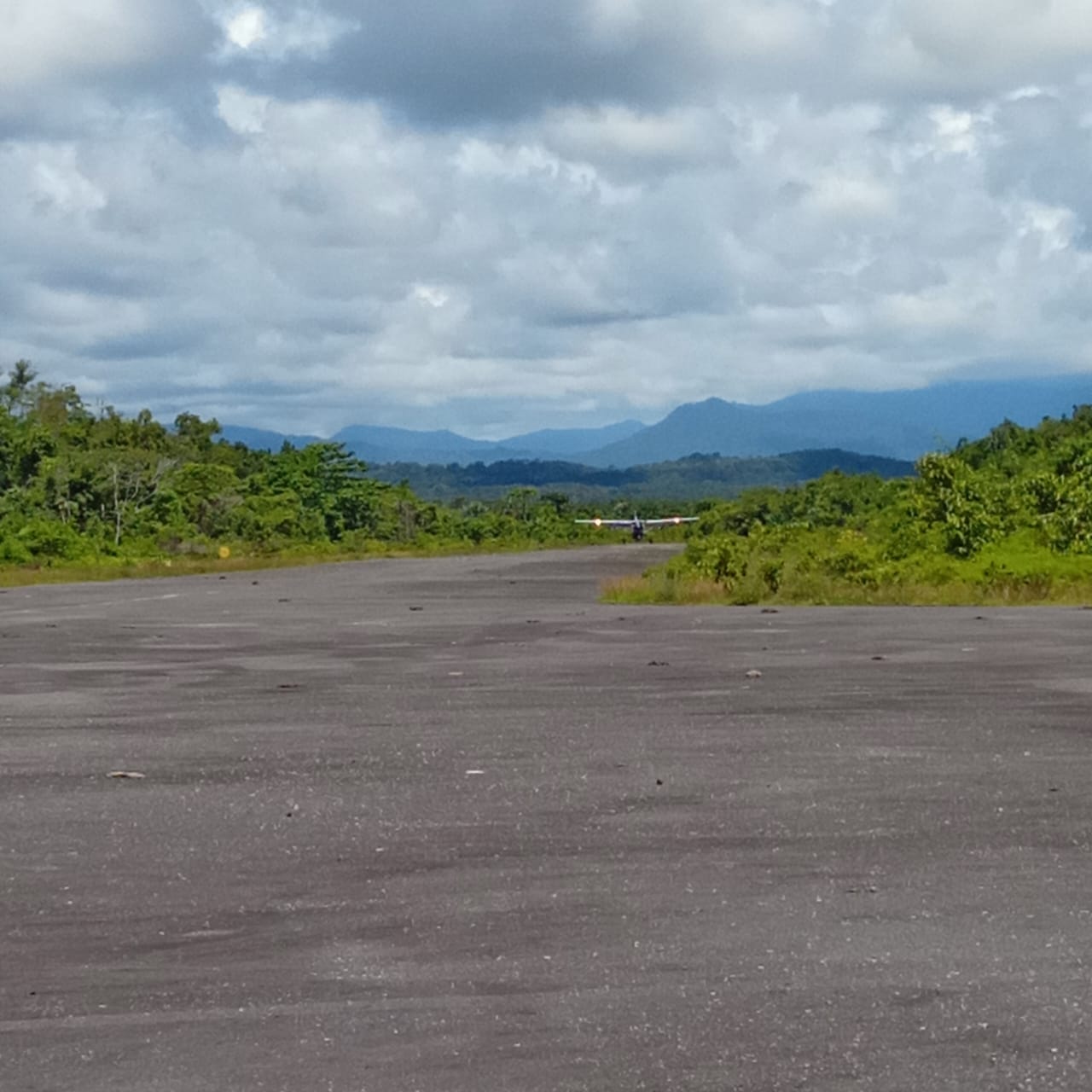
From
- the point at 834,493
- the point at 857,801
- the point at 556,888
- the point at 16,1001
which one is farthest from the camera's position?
the point at 834,493

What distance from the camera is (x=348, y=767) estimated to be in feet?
37.8

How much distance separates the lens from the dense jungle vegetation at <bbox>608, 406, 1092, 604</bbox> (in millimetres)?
34344

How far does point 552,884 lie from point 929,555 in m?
33.2

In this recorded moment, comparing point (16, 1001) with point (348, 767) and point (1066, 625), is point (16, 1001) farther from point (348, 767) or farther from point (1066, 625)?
point (1066, 625)

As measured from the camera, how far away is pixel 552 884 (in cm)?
784

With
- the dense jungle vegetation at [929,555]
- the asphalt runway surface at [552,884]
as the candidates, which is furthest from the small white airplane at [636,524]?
the asphalt runway surface at [552,884]

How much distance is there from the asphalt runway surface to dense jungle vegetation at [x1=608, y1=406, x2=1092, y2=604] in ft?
55.5

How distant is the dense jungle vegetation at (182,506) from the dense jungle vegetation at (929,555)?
2377 cm

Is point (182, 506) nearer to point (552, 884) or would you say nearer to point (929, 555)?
point (929, 555)

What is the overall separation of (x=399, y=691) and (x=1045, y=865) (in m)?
9.34

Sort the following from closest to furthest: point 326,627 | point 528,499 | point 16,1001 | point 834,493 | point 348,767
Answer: point 16,1001
point 348,767
point 326,627
point 834,493
point 528,499

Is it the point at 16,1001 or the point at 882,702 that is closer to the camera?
the point at 16,1001

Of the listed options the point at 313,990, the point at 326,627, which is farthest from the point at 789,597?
the point at 313,990

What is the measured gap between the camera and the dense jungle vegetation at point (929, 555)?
34344mm
